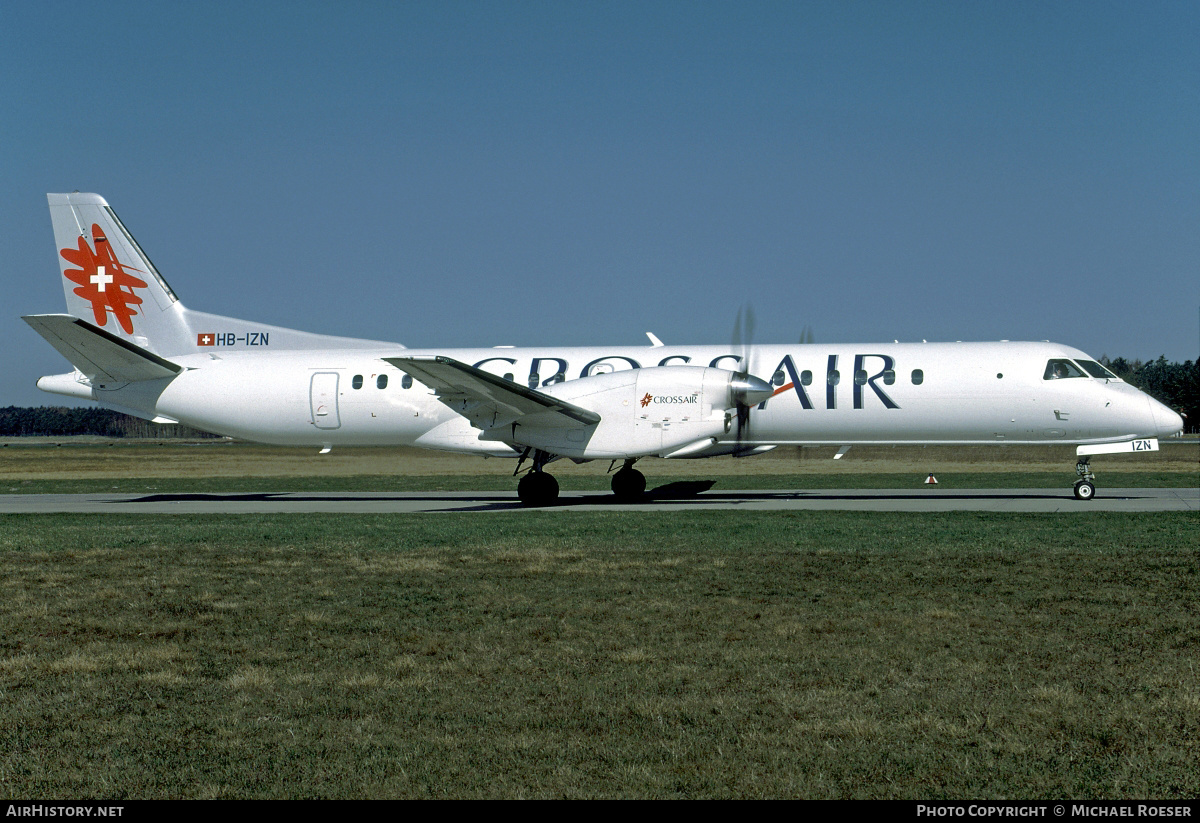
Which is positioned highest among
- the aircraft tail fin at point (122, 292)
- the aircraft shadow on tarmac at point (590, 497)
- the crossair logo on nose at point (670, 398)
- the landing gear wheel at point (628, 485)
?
the aircraft tail fin at point (122, 292)

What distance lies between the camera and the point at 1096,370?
21.4 meters

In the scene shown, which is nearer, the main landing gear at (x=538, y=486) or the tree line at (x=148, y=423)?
the main landing gear at (x=538, y=486)

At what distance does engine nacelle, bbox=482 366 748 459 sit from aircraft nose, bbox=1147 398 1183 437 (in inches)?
331

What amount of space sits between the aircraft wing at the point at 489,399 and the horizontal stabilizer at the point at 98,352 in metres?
7.27

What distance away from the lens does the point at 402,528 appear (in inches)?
667

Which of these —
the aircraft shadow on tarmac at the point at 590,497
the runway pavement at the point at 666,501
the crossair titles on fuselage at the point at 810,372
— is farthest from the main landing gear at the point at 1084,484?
the crossair titles on fuselage at the point at 810,372

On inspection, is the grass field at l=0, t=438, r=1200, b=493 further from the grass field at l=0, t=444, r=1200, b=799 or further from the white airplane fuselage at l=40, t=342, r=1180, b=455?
the grass field at l=0, t=444, r=1200, b=799

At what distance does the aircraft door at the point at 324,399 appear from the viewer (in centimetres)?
2411

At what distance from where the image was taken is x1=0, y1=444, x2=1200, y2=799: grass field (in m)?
4.96

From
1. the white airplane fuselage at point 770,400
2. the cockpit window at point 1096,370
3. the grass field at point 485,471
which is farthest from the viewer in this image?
the grass field at point 485,471

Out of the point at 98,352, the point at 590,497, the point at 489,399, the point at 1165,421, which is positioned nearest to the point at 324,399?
the point at 98,352

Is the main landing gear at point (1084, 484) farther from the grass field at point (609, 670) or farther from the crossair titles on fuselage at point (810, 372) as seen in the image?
the grass field at point (609, 670)
